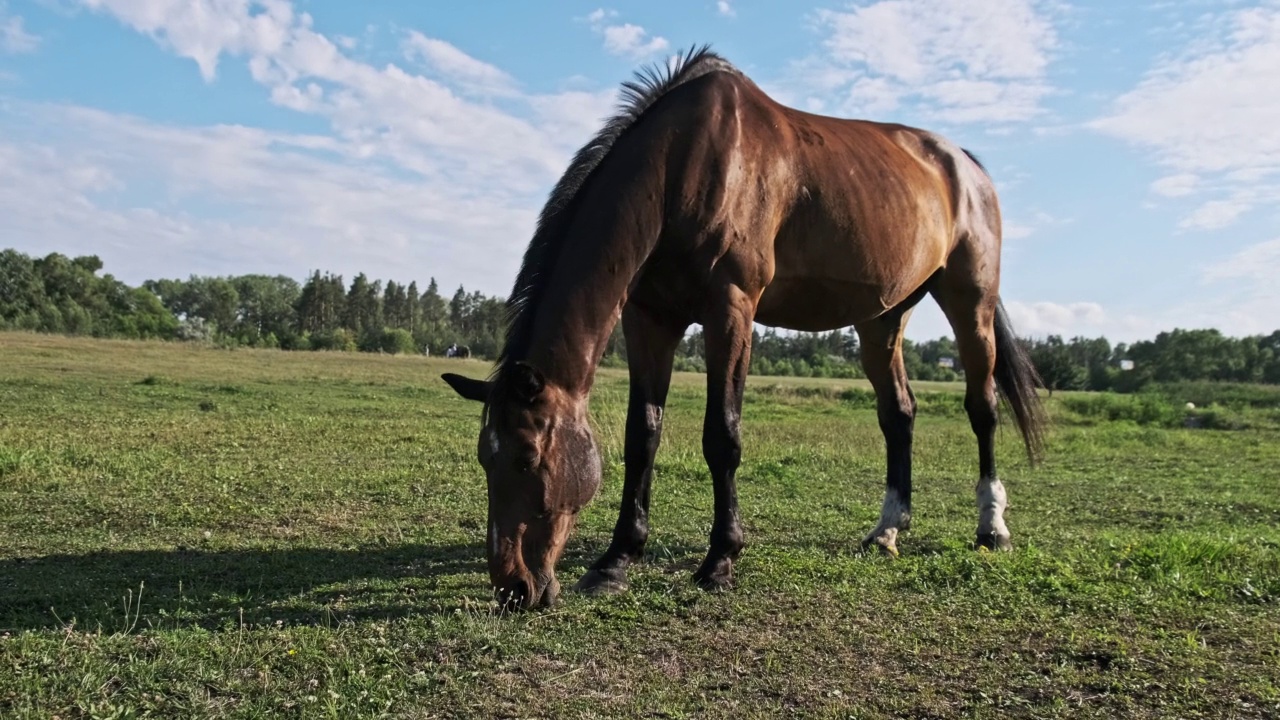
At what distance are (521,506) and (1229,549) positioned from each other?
4.45 m

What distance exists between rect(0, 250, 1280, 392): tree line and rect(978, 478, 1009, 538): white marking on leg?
35004 millimetres

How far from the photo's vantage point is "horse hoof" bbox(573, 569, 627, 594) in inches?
161

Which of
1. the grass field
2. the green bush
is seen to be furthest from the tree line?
the grass field

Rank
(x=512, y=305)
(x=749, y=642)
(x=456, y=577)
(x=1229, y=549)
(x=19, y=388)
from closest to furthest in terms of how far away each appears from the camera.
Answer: (x=749, y=642)
(x=512, y=305)
(x=456, y=577)
(x=1229, y=549)
(x=19, y=388)

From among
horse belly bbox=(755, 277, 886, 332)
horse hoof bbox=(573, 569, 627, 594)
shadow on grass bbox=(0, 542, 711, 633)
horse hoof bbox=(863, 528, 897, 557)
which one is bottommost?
shadow on grass bbox=(0, 542, 711, 633)

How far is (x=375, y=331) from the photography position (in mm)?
79875

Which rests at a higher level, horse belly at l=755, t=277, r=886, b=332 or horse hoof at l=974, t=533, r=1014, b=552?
horse belly at l=755, t=277, r=886, b=332

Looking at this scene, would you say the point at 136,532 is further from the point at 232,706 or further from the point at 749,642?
the point at 749,642

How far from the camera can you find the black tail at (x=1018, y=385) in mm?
6840

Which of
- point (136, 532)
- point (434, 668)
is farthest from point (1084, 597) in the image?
point (136, 532)

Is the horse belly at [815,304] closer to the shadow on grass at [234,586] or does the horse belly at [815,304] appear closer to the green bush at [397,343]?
the shadow on grass at [234,586]

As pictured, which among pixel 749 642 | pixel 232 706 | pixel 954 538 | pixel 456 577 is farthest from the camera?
pixel 954 538

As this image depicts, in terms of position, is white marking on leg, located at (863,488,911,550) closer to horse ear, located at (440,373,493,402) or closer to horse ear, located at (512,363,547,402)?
horse ear, located at (512,363,547,402)

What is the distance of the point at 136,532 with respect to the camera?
5.36 metres
